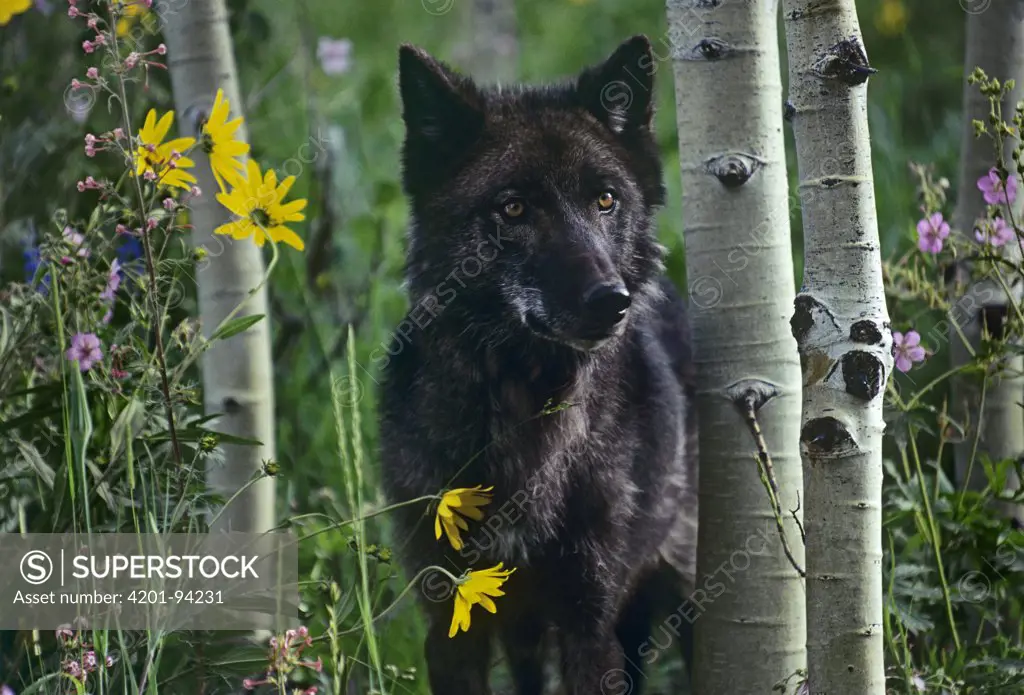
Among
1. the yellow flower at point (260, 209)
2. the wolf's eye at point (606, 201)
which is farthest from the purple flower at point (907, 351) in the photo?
the yellow flower at point (260, 209)

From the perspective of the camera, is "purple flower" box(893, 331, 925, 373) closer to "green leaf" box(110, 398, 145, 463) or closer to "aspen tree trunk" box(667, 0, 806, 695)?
"aspen tree trunk" box(667, 0, 806, 695)

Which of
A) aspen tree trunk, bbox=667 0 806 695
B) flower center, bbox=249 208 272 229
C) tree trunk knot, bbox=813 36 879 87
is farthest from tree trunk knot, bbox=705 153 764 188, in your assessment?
flower center, bbox=249 208 272 229

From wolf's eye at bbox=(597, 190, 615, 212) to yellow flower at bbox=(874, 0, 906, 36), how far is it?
4214 millimetres

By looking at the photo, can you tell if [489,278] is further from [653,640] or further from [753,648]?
[653,640]

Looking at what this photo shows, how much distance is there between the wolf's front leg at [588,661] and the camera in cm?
255

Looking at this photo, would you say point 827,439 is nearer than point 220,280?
Yes

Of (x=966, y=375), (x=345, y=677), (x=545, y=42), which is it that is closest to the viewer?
(x=345, y=677)

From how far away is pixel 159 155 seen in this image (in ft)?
7.22

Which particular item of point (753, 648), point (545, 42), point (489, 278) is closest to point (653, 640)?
point (753, 648)

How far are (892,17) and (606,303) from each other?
4673 mm

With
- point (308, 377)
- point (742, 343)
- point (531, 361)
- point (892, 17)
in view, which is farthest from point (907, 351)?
point (892, 17)

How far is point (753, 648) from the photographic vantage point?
2.45 meters

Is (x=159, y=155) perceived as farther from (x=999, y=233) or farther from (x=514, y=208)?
(x=999, y=233)

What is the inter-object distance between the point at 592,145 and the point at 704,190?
31 centimetres
